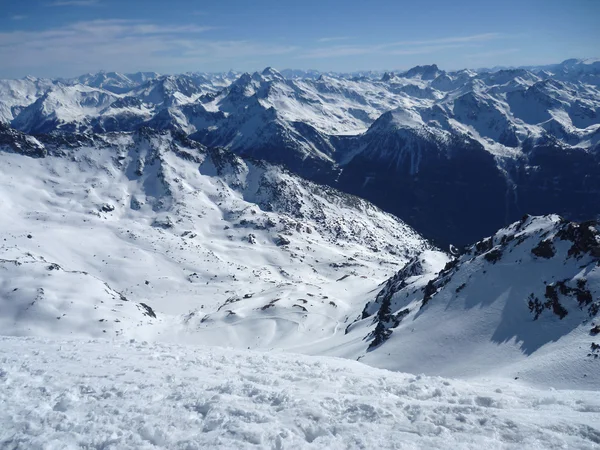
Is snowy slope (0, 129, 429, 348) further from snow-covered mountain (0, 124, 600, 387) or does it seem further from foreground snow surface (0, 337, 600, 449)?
foreground snow surface (0, 337, 600, 449)

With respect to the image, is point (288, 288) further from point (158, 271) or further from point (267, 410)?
point (267, 410)

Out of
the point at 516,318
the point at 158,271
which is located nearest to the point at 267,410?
the point at 516,318

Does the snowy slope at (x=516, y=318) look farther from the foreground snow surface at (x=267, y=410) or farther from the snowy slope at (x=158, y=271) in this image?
the snowy slope at (x=158, y=271)

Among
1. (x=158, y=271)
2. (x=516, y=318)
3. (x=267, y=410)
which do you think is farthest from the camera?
(x=158, y=271)

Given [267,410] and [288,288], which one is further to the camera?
[288,288]

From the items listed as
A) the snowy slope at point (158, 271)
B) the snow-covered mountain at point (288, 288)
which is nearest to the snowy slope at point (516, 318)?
the snow-covered mountain at point (288, 288)

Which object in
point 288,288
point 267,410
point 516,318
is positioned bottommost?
point 288,288
